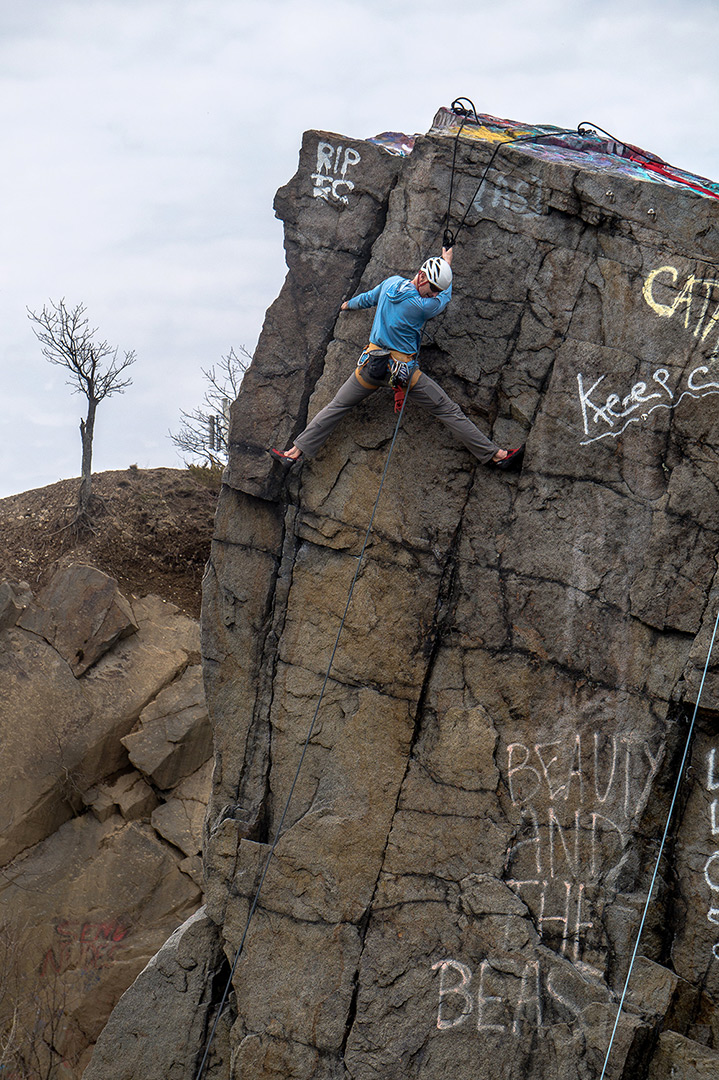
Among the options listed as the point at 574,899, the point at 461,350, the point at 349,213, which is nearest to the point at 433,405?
the point at 461,350

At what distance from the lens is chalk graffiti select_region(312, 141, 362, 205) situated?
314 inches

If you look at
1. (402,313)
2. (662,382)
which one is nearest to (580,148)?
(662,382)

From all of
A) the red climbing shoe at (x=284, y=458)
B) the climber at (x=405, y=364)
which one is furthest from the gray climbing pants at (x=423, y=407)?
the red climbing shoe at (x=284, y=458)

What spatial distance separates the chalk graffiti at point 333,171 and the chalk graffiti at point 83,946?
8.64 meters

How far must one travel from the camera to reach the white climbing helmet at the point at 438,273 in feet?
23.1

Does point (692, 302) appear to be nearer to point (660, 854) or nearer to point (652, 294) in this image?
point (652, 294)

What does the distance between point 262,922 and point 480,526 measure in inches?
146

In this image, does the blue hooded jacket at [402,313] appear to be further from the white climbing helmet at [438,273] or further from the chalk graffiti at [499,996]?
the chalk graffiti at [499,996]

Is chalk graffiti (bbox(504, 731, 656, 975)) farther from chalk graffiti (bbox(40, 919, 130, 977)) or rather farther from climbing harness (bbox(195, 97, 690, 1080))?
chalk graffiti (bbox(40, 919, 130, 977))

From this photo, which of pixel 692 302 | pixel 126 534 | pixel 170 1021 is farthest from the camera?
pixel 126 534

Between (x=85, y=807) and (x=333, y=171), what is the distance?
330 inches

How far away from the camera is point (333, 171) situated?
26.2ft

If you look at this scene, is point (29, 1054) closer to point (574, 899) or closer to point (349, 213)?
point (574, 899)

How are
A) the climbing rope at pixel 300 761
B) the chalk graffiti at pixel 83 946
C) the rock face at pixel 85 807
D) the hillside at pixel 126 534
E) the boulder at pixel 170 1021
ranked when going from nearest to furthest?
the climbing rope at pixel 300 761, the boulder at pixel 170 1021, the rock face at pixel 85 807, the chalk graffiti at pixel 83 946, the hillside at pixel 126 534
